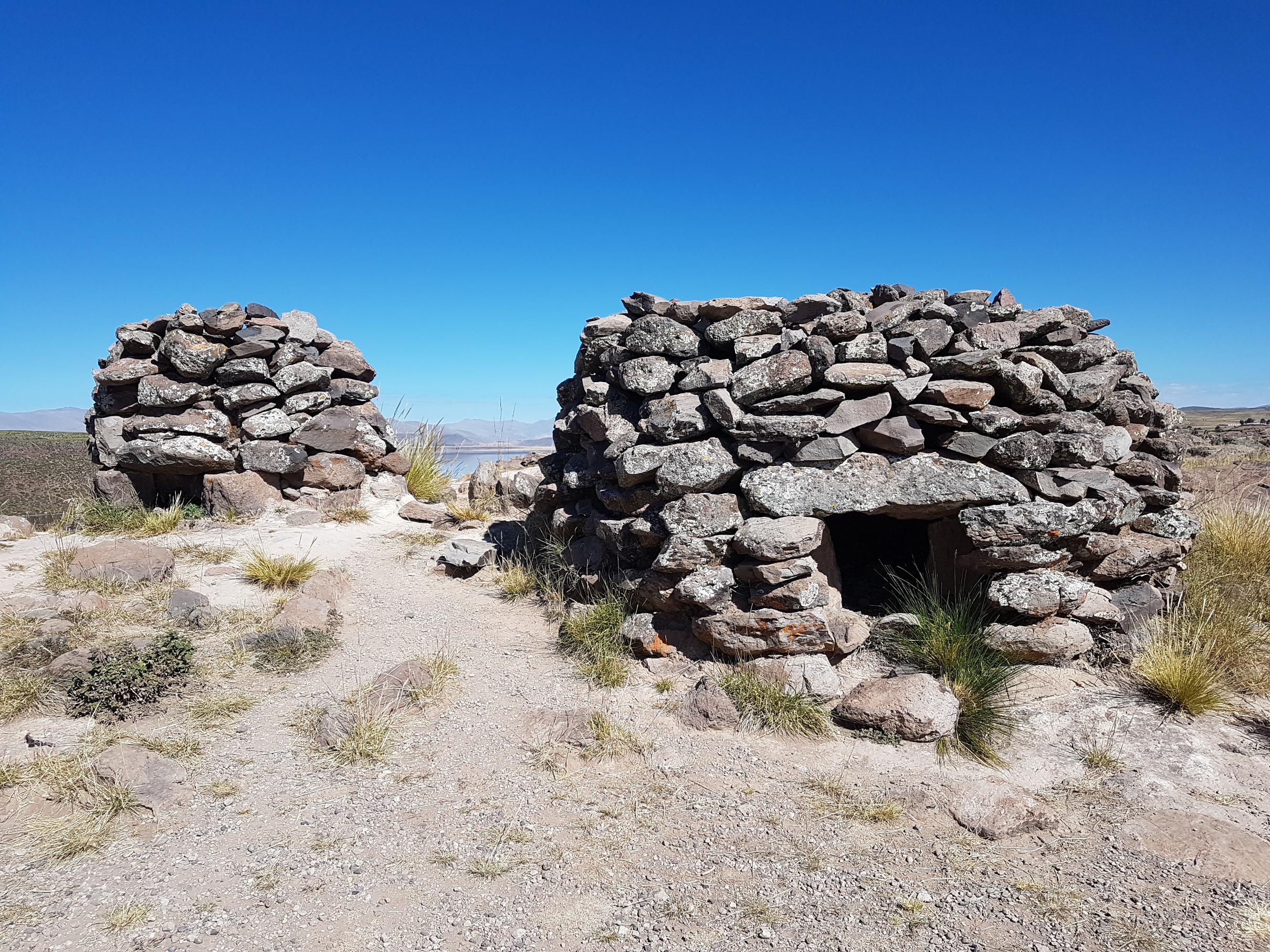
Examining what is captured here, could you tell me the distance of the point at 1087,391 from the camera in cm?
594

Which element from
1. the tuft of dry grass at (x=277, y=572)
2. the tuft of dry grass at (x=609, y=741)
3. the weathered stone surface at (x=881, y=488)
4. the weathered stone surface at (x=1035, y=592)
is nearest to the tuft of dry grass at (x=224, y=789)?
the tuft of dry grass at (x=609, y=741)

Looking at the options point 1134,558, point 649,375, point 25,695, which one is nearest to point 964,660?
point 1134,558

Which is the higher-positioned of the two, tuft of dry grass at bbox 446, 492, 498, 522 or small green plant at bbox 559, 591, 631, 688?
tuft of dry grass at bbox 446, 492, 498, 522

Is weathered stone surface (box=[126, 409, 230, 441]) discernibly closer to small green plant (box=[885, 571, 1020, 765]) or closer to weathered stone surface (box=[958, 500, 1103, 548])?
small green plant (box=[885, 571, 1020, 765])

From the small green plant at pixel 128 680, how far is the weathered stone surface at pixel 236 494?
13.7 feet

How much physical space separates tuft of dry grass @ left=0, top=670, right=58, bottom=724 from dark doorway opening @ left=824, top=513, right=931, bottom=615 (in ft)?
19.1

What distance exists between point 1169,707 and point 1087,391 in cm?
239

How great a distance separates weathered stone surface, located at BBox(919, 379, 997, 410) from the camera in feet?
18.2

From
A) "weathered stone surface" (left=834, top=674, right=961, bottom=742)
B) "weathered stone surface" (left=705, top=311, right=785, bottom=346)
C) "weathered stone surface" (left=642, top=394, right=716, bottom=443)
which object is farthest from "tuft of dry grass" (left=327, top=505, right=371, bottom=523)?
"weathered stone surface" (left=834, top=674, right=961, bottom=742)

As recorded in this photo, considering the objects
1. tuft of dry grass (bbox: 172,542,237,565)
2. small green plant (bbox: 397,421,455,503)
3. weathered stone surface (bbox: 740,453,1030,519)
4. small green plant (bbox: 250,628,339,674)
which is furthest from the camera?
small green plant (bbox: 397,421,455,503)

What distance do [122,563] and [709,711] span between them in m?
5.74

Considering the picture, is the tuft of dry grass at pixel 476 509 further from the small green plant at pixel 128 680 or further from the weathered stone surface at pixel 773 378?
the weathered stone surface at pixel 773 378

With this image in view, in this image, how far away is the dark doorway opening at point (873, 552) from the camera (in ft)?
21.8

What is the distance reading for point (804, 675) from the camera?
5.20 meters
